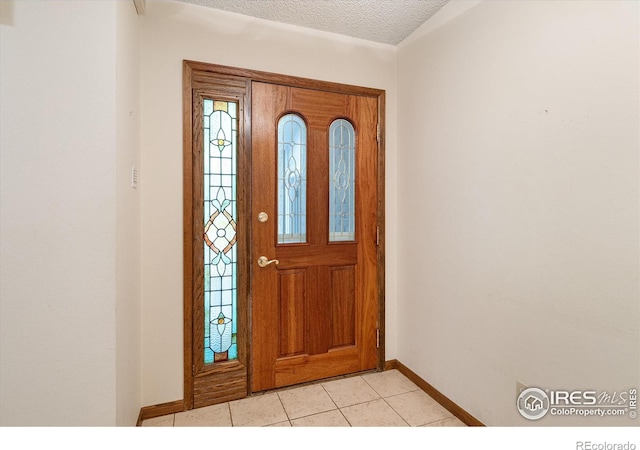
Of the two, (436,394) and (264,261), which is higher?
(264,261)

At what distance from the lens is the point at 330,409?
1992mm

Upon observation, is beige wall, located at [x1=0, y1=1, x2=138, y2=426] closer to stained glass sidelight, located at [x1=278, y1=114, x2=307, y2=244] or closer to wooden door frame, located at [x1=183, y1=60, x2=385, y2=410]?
wooden door frame, located at [x1=183, y1=60, x2=385, y2=410]

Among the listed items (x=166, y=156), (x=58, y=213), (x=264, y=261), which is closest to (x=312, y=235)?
(x=264, y=261)

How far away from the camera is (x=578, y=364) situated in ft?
4.38

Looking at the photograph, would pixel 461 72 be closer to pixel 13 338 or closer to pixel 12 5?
pixel 12 5

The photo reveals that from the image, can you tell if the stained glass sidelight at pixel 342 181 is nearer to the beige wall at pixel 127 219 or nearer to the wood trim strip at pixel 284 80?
the wood trim strip at pixel 284 80

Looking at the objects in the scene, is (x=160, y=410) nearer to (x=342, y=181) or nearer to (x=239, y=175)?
(x=239, y=175)

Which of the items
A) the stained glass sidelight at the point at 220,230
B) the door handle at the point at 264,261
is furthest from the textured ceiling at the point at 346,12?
the door handle at the point at 264,261

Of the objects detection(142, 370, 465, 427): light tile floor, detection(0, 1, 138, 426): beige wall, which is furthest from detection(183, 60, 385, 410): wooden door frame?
detection(0, 1, 138, 426): beige wall

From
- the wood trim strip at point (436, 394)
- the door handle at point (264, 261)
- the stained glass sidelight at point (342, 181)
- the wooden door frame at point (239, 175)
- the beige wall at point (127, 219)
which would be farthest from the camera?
the stained glass sidelight at point (342, 181)

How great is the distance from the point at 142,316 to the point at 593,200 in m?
2.38

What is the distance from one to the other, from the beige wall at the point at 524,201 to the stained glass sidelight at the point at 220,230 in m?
1.32

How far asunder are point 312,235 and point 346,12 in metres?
1.52

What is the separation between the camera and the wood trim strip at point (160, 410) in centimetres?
189
